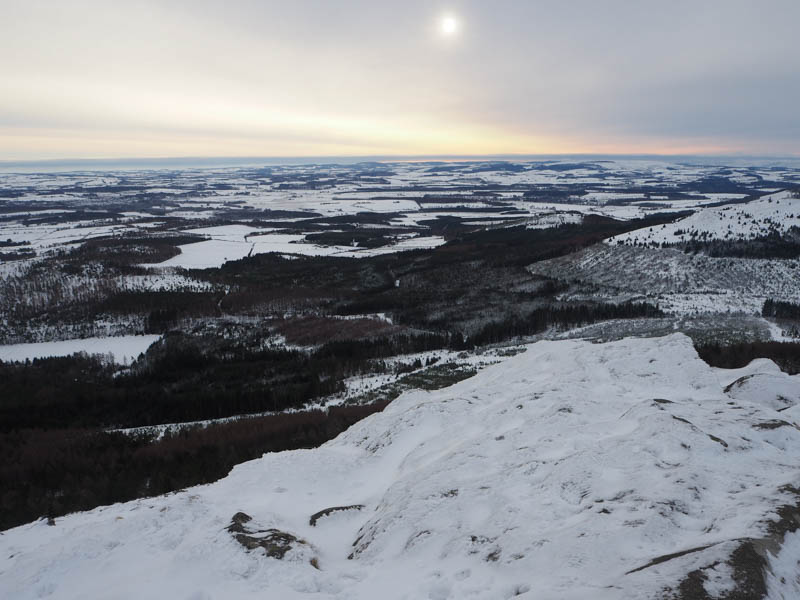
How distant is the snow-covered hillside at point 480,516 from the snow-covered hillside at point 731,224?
7620cm

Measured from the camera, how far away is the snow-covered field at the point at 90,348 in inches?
2340

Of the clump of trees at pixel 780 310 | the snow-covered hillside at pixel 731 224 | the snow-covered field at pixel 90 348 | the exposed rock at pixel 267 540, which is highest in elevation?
the snow-covered hillside at pixel 731 224

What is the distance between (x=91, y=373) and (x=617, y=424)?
187ft

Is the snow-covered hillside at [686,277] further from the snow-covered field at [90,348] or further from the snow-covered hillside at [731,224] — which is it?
the snow-covered field at [90,348]

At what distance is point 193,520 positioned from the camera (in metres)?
13.9

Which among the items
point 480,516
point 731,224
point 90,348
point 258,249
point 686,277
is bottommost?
point 90,348

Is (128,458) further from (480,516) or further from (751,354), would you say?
(751,354)

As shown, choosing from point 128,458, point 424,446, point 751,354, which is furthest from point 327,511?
point 751,354

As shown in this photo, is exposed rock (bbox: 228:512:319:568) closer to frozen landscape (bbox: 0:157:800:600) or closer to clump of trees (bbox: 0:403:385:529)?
frozen landscape (bbox: 0:157:800:600)

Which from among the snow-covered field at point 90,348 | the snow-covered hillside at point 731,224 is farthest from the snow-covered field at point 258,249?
the snow-covered hillside at point 731,224

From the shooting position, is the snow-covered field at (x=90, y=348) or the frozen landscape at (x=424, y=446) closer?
the frozen landscape at (x=424, y=446)

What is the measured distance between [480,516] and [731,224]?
317ft

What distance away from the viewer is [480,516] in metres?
12.1

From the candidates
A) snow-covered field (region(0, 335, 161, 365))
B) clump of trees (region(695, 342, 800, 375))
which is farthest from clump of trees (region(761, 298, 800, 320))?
snow-covered field (region(0, 335, 161, 365))
